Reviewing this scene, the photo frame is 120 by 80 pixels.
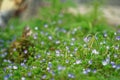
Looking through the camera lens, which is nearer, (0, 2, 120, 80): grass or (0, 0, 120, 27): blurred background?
(0, 2, 120, 80): grass

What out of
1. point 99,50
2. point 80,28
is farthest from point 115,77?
point 80,28

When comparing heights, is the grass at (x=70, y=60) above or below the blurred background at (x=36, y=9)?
below

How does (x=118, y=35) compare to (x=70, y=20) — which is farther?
(x=70, y=20)

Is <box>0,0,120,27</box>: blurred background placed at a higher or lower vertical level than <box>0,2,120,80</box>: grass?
higher

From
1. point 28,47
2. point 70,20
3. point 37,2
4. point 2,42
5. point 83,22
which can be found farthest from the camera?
point 37,2

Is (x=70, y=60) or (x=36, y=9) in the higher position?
(x=36, y=9)

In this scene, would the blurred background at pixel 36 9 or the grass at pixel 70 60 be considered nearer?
the grass at pixel 70 60

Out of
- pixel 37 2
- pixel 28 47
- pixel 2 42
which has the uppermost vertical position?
pixel 37 2

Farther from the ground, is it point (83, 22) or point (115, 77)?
point (83, 22)

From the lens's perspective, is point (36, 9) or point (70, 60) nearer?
point (70, 60)

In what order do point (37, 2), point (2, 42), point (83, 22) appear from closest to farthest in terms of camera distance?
point (2, 42) < point (83, 22) < point (37, 2)

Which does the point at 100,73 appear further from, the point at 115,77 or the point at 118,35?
the point at 118,35
